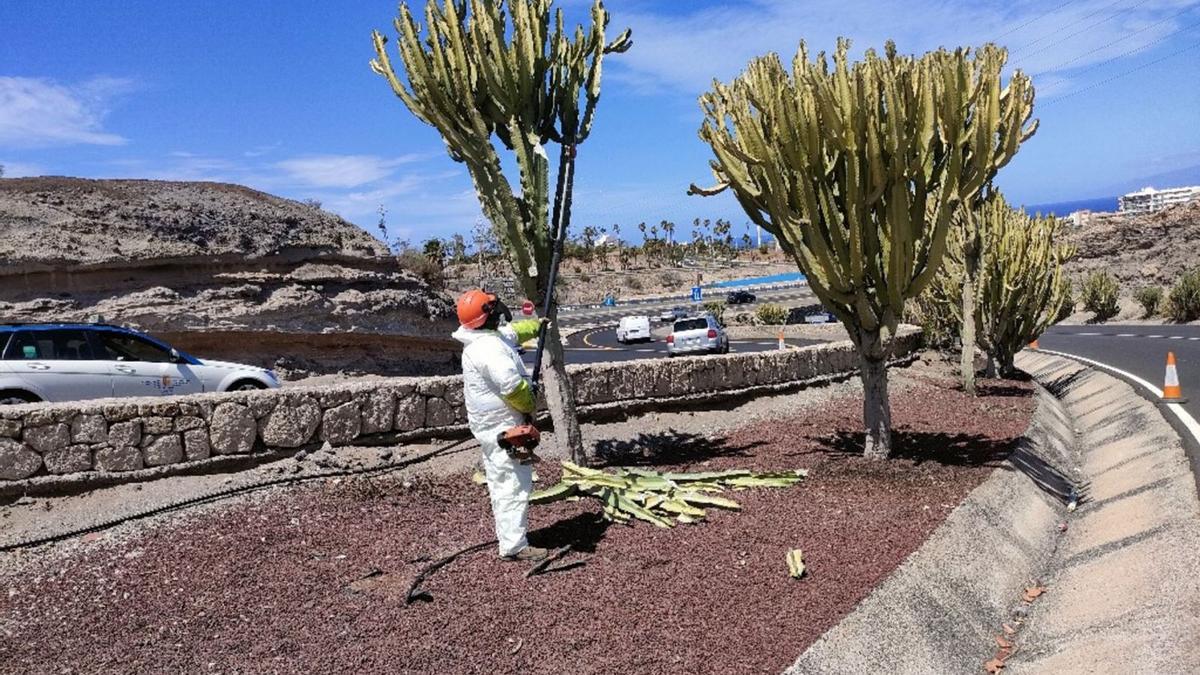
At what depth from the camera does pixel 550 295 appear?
24.7 feet

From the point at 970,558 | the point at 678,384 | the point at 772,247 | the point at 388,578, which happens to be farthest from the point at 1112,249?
the point at 772,247

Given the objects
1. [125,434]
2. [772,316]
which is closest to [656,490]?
[125,434]

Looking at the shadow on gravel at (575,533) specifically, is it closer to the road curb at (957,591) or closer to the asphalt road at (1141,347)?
the road curb at (957,591)

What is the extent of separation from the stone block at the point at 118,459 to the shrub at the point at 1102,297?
1404 inches

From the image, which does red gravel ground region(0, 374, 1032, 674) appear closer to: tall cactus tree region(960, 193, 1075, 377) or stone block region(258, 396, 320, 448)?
stone block region(258, 396, 320, 448)

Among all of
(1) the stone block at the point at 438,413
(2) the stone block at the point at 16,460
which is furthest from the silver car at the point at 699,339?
(2) the stone block at the point at 16,460

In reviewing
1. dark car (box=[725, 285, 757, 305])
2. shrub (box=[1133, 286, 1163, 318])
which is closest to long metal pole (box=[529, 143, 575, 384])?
shrub (box=[1133, 286, 1163, 318])

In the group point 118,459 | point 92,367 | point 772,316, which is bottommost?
point 772,316

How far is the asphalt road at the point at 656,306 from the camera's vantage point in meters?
51.9

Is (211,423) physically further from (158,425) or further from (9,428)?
(9,428)

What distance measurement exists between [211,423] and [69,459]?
105 cm

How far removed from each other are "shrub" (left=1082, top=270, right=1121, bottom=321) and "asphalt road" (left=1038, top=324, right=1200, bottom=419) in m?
2.59

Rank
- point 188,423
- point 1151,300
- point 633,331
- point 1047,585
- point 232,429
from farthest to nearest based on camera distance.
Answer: point 633,331 → point 1151,300 → point 232,429 → point 188,423 → point 1047,585

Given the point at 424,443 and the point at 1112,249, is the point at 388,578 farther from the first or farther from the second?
the point at 1112,249
